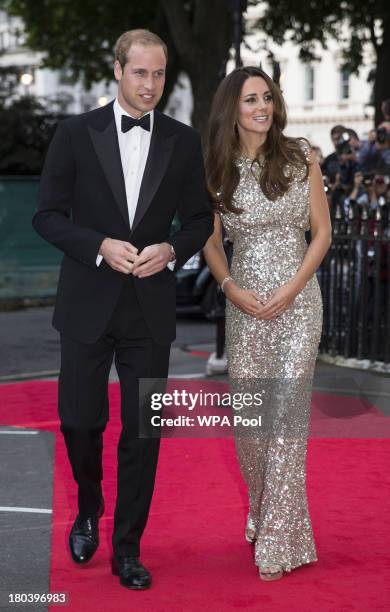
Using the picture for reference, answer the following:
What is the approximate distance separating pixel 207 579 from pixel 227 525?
2.78ft

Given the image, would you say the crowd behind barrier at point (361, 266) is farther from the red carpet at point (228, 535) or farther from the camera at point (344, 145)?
the red carpet at point (228, 535)

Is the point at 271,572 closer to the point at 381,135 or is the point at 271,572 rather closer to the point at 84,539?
the point at 84,539

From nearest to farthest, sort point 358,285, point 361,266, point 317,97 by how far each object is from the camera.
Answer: point 361,266
point 358,285
point 317,97

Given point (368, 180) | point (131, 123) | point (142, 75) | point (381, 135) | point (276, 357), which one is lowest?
point (276, 357)

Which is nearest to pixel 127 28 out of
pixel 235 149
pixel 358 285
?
pixel 358 285

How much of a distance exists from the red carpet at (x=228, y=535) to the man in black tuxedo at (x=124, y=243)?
0.70 feet

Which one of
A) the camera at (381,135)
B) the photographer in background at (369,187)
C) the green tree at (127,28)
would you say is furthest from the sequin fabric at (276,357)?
the green tree at (127,28)

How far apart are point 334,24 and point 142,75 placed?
26.7m

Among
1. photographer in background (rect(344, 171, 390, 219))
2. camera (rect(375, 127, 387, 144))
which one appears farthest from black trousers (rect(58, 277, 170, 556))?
camera (rect(375, 127, 387, 144))

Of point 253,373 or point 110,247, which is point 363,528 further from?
point 110,247

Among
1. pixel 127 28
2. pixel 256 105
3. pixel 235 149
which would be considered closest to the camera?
pixel 256 105

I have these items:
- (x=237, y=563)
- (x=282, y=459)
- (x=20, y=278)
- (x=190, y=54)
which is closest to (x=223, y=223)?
(x=282, y=459)

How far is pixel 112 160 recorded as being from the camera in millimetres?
4707

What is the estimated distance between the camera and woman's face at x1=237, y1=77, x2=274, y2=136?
5.00 meters
